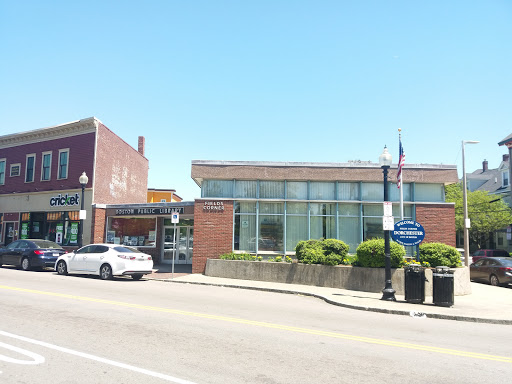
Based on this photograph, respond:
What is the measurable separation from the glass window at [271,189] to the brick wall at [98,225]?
37.1ft

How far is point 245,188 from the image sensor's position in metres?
19.4

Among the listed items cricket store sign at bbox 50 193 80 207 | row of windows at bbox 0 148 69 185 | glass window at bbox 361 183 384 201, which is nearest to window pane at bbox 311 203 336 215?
glass window at bbox 361 183 384 201

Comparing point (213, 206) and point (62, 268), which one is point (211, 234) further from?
point (62, 268)

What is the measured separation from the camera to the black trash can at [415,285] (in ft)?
39.5

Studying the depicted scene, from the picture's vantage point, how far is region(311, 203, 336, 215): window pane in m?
19.0

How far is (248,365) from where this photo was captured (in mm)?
5512

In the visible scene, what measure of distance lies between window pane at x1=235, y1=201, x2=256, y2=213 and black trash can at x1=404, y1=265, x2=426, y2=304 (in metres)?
Result: 8.67

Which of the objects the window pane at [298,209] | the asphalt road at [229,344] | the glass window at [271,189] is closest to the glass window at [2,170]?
the glass window at [271,189]

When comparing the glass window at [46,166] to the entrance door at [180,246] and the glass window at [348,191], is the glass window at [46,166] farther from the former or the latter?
the glass window at [348,191]

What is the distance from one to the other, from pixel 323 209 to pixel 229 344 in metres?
13.1

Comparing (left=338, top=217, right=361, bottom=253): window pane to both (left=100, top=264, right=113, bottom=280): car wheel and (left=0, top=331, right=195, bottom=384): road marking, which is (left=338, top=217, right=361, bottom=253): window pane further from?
(left=0, top=331, right=195, bottom=384): road marking

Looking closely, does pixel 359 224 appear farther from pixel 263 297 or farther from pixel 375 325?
pixel 375 325

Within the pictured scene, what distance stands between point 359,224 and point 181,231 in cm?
1064

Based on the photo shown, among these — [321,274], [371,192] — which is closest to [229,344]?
[321,274]
